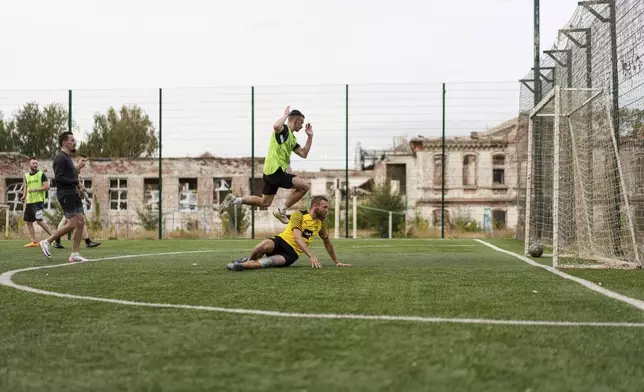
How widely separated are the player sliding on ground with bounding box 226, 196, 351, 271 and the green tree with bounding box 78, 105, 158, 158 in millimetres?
15478

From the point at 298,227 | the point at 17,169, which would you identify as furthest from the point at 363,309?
the point at 17,169

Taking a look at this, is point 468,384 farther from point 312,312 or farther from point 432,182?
point 432,182

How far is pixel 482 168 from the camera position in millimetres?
33688

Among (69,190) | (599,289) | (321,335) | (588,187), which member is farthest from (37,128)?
(321,335)

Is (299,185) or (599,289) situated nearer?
(599,289)

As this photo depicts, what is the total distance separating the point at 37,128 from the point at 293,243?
1755 cm

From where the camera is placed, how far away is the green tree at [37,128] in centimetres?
2103

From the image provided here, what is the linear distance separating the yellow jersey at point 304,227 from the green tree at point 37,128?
1553 centimetres

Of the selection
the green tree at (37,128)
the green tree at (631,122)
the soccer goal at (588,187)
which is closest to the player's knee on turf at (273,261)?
the soccer goal at (588,187)

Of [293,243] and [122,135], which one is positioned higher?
[122,135]

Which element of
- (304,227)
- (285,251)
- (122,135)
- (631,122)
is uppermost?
(122,135)

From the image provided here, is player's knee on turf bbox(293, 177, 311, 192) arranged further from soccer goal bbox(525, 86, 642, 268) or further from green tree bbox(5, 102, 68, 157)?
green tree bbox(5, 102, 68, 157)

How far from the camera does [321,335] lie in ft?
10.4

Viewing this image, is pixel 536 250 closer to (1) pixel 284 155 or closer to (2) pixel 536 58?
(1) pixel 284 155
